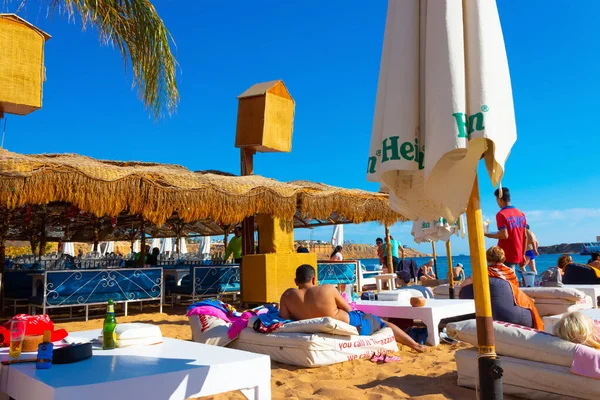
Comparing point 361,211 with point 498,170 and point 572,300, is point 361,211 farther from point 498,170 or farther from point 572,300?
point 498,170

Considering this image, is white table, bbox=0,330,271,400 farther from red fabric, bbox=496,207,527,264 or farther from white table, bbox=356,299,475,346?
red fabric, bbox=496,207,527,264

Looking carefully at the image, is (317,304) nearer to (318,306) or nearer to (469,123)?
(318,306)

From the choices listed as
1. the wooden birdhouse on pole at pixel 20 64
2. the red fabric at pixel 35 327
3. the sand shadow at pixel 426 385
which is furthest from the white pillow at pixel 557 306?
the wooden birdhouse on pole at pixel 20 64

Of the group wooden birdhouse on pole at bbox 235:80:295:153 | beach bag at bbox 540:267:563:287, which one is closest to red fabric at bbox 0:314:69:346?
beach bag at bbox 540:267:563:287

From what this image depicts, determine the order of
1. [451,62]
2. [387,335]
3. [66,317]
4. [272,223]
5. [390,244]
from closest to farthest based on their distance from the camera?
[451,62] < [387,335] < [66,317] < [272,223] < [390,244]

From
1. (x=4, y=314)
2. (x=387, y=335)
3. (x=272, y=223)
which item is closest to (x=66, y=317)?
(x=4, y=314)

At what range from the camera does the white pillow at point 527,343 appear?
10.2ft

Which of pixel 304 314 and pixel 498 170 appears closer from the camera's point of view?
pixel 498 170

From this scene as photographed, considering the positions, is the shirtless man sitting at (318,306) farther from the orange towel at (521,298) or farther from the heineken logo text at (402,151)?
the heineken logo text at (402,151)

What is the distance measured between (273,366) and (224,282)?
4.67m

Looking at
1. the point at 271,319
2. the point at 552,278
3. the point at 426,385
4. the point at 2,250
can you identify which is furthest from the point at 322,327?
the point at 2,250

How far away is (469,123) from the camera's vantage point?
1909 millimetres

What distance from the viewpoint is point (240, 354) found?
97.1 inches

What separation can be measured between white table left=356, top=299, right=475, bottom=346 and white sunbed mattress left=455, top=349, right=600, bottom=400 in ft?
5.73
